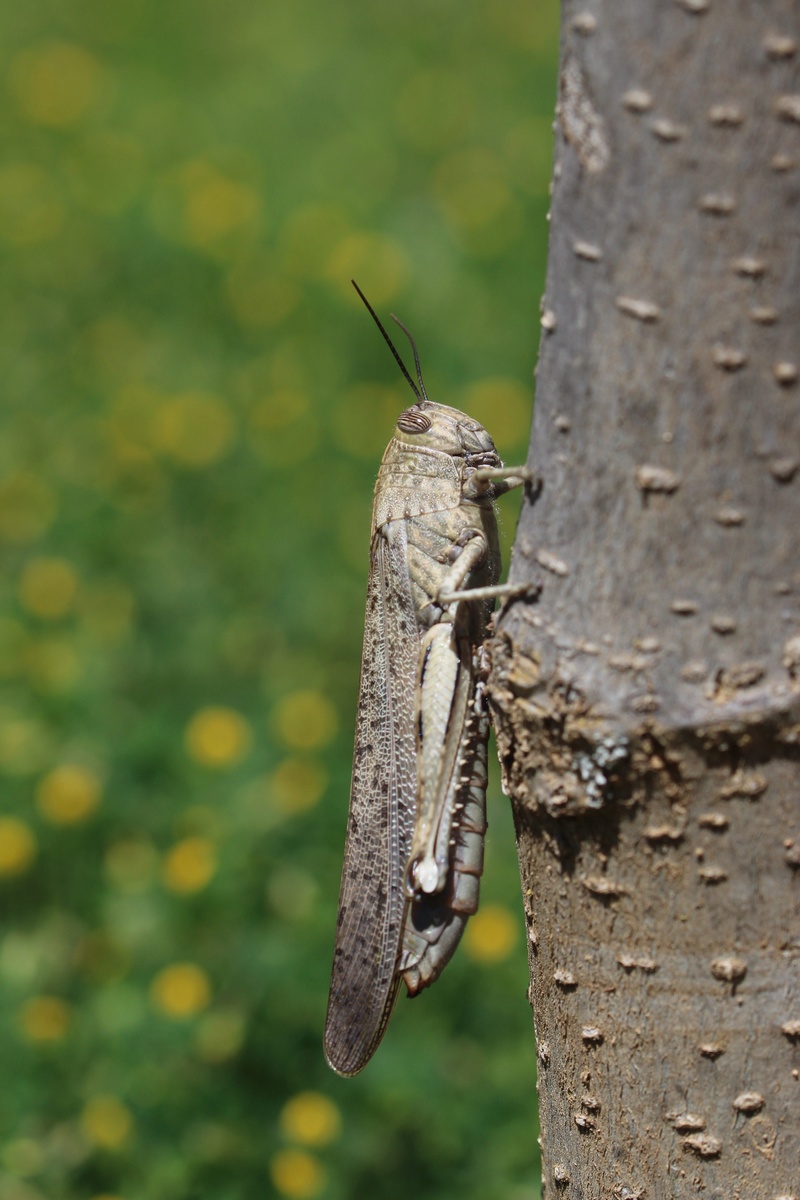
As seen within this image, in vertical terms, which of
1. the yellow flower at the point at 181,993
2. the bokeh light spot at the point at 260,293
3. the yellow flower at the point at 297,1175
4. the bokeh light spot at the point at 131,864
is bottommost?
the yellow flower at the point at 297,1175

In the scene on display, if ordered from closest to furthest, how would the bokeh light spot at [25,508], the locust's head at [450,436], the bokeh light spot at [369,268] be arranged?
1. the locust's head at [450,436]
2. the bokeh light spot at [25,508]
3. the bokeh light spot at [369,268]

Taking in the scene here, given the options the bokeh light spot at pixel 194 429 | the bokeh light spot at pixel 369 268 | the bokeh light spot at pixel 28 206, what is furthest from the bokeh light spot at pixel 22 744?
the bokeh light spot at pixel 28 206

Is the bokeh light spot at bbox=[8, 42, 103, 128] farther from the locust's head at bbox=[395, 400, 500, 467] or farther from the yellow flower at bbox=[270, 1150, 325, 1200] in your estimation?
the yellow flower at bbox=[270, 1150, 325, 1200]

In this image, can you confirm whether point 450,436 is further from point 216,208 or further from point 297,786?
point 216,208

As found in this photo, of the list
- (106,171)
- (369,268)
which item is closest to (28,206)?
(106,171)

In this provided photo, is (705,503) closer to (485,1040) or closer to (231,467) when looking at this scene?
(485,1040)

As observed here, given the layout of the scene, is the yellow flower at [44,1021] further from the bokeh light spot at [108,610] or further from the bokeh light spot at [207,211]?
the bokeh light spot at [207,211]
